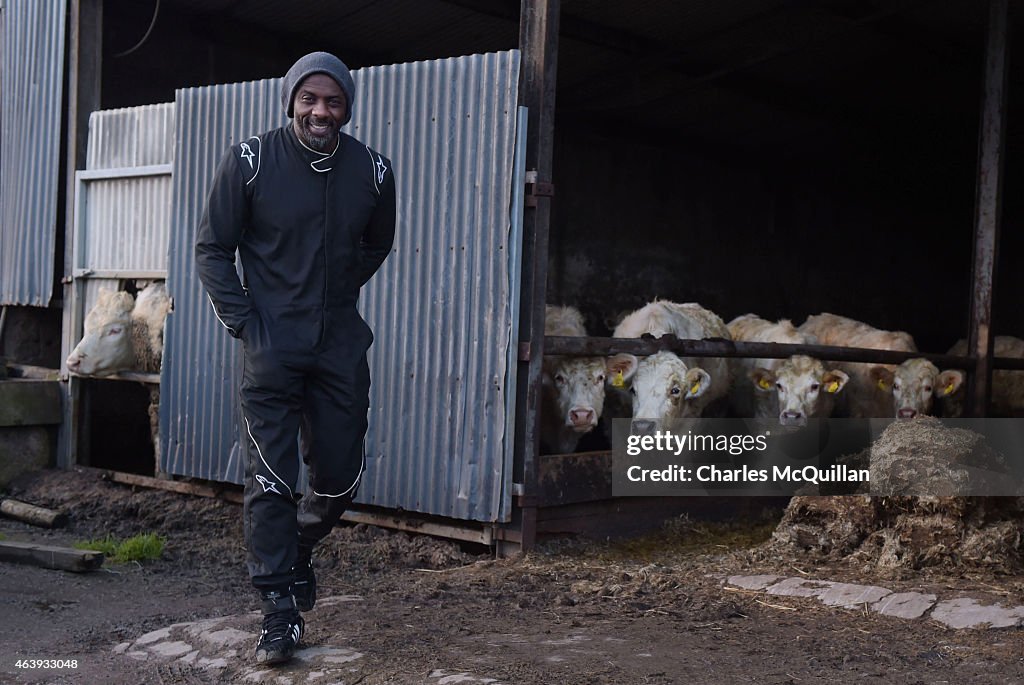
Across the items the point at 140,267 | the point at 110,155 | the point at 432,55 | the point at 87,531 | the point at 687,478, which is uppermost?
the point at 432,55

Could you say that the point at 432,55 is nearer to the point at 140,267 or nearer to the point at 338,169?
the point at 140,267

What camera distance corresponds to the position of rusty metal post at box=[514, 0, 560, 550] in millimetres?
6805

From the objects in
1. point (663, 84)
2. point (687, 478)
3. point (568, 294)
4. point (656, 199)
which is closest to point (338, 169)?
point (687, 478)

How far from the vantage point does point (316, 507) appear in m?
4.75

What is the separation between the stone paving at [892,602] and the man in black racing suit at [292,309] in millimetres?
2525

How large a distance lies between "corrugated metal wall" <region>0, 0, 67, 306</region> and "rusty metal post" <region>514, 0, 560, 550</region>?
17.2 feet

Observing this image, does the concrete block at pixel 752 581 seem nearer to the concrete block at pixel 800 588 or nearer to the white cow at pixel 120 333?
the concrete block at pixel 800 588

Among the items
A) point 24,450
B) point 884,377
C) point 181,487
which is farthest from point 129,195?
point 884,377

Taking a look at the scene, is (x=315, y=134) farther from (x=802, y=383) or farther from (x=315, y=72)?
(x=802, y=383)

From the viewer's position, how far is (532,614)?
17.8 ft

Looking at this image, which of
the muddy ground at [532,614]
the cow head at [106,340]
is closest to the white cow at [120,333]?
the cow head at [106,340]

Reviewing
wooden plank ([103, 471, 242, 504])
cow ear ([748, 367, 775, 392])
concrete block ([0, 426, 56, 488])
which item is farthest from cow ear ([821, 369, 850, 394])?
concrete block ([0, 426, 56, 488])

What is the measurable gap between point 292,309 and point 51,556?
312 centimetres

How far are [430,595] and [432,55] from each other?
841 centimetres
